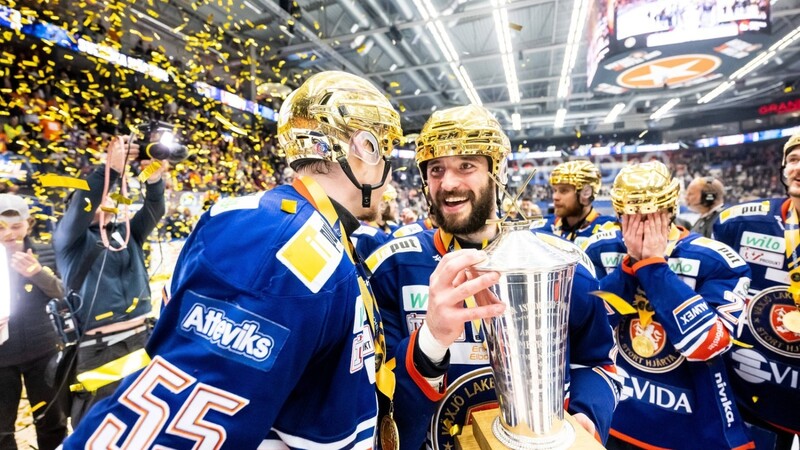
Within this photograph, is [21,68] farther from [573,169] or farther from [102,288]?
[573,169]

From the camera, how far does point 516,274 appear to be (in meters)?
0.85

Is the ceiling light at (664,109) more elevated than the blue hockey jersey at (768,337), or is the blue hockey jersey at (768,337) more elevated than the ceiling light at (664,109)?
the ceiling light at (664,109)

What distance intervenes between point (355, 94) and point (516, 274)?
2.32 ft

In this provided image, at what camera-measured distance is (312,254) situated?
2.83 feet

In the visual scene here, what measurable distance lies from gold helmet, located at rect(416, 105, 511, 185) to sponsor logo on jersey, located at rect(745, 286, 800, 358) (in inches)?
70.7

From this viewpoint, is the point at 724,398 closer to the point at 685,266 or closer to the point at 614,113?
the point at 685,266

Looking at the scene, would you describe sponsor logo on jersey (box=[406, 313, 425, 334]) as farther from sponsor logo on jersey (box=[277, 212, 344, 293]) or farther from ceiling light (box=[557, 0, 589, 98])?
ceiling light (box=[557, 0, 589, 98])

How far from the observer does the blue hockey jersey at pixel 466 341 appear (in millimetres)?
1368

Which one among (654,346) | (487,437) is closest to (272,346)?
(487,437)

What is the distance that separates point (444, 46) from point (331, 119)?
9.98 meters

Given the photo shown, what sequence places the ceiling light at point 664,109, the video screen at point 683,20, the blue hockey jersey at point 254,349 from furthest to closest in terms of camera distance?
the ceiling light at point 664,109, the video screen at point 683,20, the blue hockey jersey at point 254,349

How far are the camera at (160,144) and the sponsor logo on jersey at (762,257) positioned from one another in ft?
10.9

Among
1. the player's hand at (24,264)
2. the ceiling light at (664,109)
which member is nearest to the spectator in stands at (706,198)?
the player's hand at (24,264)

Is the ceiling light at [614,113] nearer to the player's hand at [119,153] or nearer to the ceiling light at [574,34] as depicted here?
the ceiling light at [574,34]
